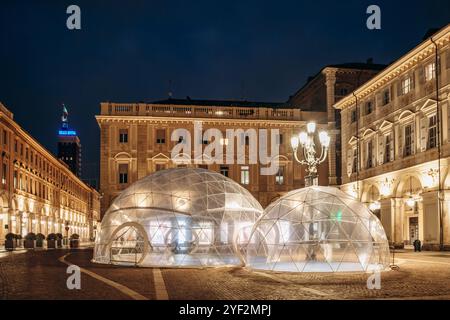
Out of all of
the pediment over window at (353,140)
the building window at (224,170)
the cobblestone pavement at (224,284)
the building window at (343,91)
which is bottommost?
the cobblestone pavement at (224,284)

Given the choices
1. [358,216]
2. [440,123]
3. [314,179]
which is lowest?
[358,216]

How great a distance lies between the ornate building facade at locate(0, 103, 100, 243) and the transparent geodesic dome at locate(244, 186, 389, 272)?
33.8 metres

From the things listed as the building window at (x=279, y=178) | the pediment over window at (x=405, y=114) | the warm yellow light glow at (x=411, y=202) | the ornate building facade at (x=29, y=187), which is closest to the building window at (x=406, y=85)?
the pediment over window at (x=405, y=114)

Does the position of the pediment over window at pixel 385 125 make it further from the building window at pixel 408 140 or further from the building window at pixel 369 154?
the building window at pixel 369 154

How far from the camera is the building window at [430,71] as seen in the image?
35.2m

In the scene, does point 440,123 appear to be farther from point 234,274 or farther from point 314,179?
point 234,274

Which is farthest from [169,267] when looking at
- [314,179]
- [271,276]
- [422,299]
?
[422,299]

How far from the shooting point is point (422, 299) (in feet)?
42.6

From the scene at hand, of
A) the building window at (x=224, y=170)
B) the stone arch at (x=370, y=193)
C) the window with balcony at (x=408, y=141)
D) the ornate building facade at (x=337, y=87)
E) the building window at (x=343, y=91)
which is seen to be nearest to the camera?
the window with balcony at (x=408, y=141)

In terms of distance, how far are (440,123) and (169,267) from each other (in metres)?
20.8

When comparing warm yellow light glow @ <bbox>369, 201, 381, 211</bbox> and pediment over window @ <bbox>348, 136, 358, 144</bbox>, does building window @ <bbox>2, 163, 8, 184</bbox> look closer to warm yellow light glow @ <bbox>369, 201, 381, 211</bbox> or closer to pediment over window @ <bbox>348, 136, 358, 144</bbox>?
pediment over window @ <bbox>348, 136, 358, 144</bbox>

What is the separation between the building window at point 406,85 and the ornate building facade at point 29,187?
1321 inches

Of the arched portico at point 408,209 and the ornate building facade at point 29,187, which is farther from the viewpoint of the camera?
the ornate building facade at point 29,187

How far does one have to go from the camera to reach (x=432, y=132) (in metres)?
35.4
